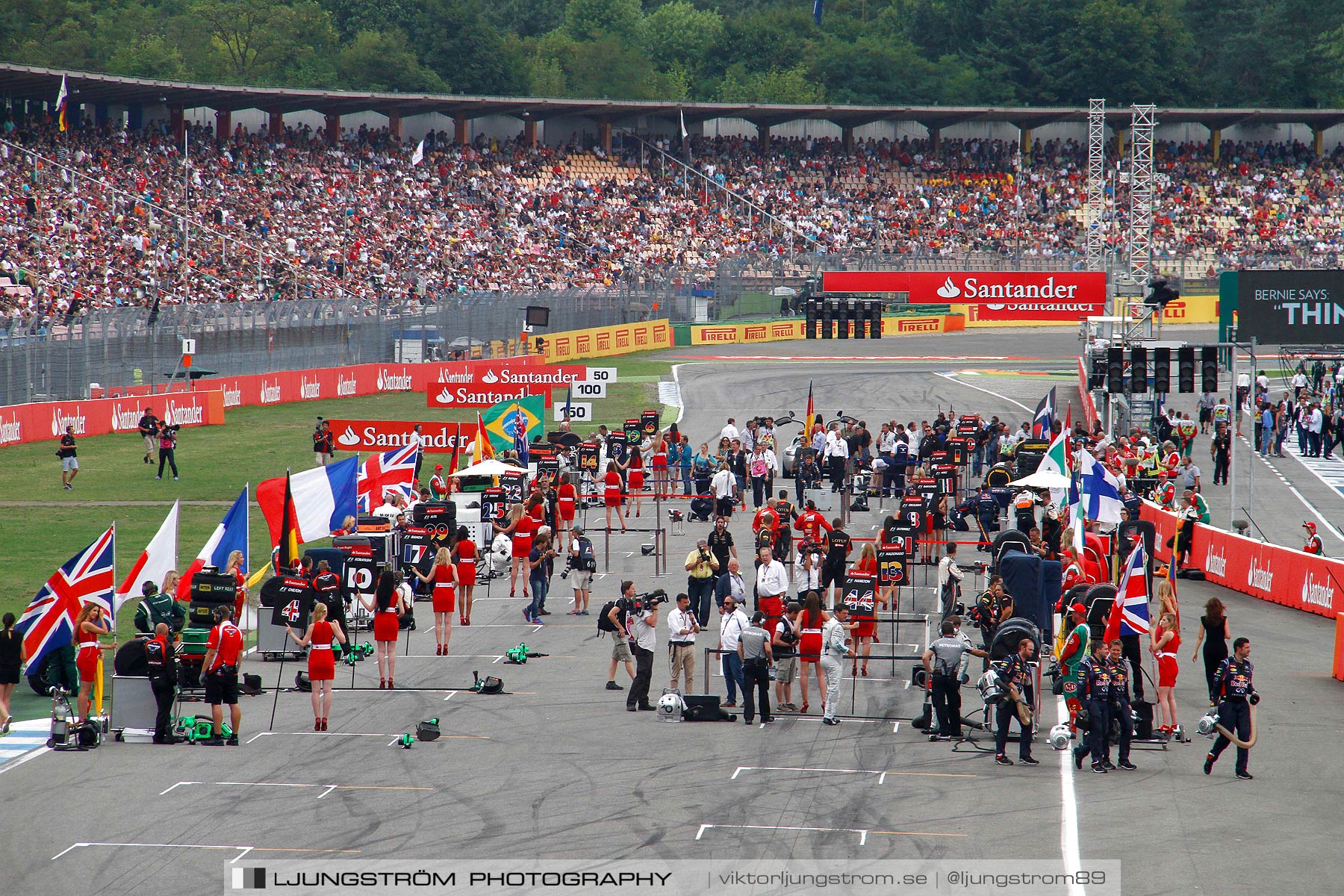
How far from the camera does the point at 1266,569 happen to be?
24812mm

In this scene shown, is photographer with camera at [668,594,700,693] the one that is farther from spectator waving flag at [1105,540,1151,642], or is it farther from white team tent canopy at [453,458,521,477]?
white team tent canopy at [453,458,521,477]

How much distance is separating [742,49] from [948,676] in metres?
105

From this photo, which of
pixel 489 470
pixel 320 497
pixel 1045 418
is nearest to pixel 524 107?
pixel 1045 418

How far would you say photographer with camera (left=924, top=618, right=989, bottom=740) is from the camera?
16406mm

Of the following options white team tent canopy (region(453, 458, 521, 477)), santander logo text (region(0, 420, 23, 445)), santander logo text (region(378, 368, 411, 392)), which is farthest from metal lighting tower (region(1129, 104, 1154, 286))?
santander logo text (region(0, 420, 23, 445))

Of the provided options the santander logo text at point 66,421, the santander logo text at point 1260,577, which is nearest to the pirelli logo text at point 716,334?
the santander logo text at point 66,421

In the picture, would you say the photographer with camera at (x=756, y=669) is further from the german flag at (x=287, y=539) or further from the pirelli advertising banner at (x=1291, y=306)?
the pirelli advertising banner at (x=1291, y=306)

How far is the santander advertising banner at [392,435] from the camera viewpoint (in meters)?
31.2

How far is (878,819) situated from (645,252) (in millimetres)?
62075

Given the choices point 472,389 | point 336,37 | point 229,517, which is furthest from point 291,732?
point 336,37

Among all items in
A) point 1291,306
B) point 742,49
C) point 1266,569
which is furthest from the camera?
point 742,49

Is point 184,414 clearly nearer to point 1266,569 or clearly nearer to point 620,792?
point 1266,569

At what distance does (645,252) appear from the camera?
74.5 meters

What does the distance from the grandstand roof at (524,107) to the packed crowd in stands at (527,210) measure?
5.24 feet
